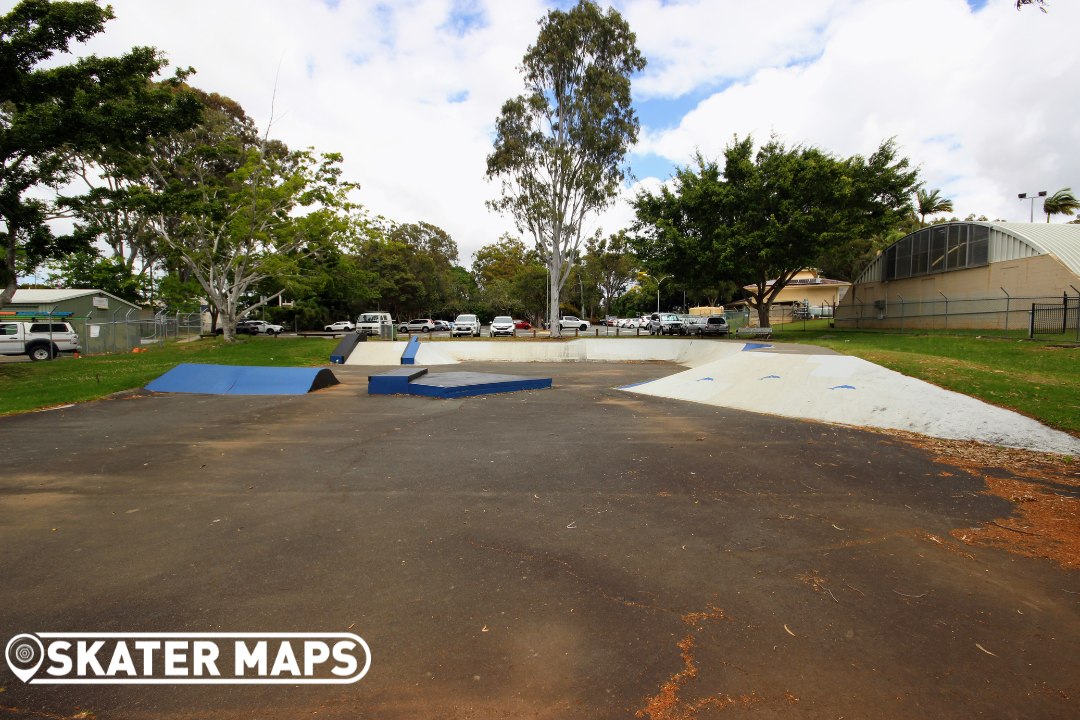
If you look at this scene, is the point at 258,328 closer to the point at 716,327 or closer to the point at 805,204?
the point at 716,327

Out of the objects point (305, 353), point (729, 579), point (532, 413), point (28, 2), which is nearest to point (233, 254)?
point (305, 353)

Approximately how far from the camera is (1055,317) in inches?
858

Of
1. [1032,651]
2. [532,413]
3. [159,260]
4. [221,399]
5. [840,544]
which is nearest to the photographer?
[1032,651]

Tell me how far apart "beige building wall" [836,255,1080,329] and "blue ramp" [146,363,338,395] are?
2609 cm

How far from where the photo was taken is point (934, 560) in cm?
406

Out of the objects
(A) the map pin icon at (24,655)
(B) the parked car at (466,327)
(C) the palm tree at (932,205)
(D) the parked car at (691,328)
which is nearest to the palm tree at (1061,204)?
(C) the palm tree at (932,205)

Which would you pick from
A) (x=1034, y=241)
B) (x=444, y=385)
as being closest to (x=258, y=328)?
(x=444, y=385)

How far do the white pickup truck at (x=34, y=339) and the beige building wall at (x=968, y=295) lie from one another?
40.4 metres

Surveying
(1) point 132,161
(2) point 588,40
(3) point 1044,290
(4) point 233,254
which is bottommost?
(3) point 1044,290

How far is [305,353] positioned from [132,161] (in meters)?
12.0

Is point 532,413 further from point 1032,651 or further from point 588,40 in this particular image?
point 588,40

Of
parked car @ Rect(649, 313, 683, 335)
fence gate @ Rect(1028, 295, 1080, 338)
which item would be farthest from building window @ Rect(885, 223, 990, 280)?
parked car @ Rect(649, 313, 683, 335)

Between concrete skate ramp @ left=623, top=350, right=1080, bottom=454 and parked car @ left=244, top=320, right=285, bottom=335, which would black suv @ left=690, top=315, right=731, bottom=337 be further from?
parked car @ left=244, top=320, right=285, bottom=335

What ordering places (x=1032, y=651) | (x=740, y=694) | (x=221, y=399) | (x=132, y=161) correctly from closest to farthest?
(x=740, y=694)
(x=1032, y=651)
(x=221, y=399)
(x=132, y=161)
